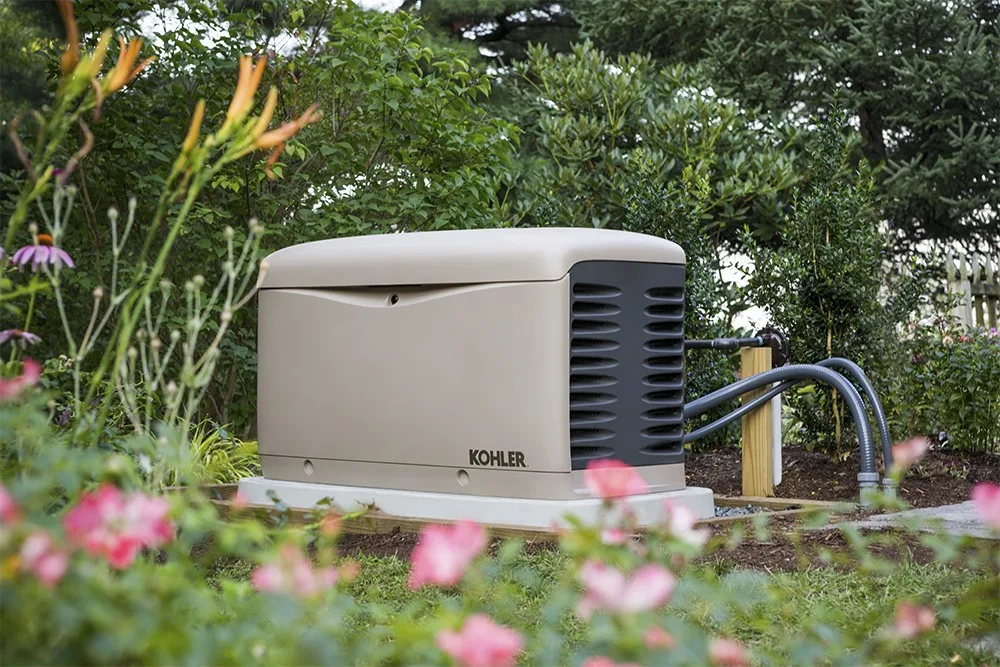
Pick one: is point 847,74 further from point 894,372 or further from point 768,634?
point 768,634

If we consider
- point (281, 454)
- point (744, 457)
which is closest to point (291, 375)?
point (281, 454)

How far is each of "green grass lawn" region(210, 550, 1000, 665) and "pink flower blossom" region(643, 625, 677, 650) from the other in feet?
2.81

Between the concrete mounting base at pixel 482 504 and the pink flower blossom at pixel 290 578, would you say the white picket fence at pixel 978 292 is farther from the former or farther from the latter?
the pink flower blossom at pixel 290 578

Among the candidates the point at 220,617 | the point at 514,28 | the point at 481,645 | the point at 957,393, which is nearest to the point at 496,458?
the point at 220,617

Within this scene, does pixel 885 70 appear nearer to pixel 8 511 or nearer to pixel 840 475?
pixel 840 475

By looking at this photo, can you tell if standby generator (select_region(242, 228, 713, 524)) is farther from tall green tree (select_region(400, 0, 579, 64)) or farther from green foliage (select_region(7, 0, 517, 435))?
tall green tree (select_region(400, 0, 579, 64))

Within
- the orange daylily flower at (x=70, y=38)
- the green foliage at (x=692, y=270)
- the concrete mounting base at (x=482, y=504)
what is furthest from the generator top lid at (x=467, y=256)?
the green foliage at (x=692, y=270)

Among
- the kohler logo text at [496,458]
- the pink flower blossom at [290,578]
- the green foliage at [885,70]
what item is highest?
the green foliage at [885,70]

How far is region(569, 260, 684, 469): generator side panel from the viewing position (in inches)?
129

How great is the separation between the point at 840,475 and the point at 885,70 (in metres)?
6.53

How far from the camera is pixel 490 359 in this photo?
10.9 feet

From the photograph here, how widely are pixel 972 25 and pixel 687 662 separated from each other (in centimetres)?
991

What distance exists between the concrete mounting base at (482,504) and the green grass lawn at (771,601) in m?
0.24

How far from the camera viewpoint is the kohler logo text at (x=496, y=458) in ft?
10.8
